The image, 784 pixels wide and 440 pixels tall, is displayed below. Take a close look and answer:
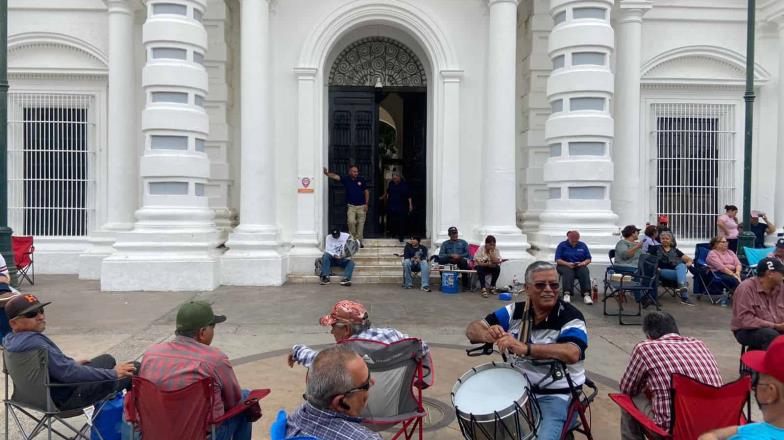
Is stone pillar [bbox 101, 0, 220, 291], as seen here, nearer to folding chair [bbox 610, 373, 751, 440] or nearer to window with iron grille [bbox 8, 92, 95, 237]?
window with iron grille [bbox 8, 92, 95, 237]

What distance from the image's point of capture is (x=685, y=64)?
Answer: 535 inches

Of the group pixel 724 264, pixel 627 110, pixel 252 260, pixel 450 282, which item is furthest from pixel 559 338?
pixel 627 110

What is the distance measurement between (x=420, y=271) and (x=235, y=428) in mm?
8026

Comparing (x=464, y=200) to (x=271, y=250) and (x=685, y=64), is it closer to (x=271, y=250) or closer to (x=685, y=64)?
(x=271, y=250)

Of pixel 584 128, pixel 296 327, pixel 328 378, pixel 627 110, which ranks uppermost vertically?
pixel 627 110

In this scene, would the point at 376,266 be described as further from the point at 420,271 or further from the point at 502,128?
the point at 502,128

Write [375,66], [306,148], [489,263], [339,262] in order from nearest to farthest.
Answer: [489,263]
[339,262]
[306,148]
[375,66]

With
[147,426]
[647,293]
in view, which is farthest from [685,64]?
[147,426]

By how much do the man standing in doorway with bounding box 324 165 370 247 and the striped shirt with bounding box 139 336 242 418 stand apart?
370 inches

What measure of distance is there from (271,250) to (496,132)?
196 inches

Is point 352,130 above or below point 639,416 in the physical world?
above

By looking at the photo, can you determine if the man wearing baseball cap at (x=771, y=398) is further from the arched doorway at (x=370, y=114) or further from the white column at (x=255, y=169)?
the arched doorway at (x=370, y=114)

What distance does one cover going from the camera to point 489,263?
35.6 ft

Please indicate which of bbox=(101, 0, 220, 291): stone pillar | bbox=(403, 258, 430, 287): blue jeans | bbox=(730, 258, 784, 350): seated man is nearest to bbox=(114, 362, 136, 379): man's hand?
bbox=(730, 258, 784, 350): seated man
